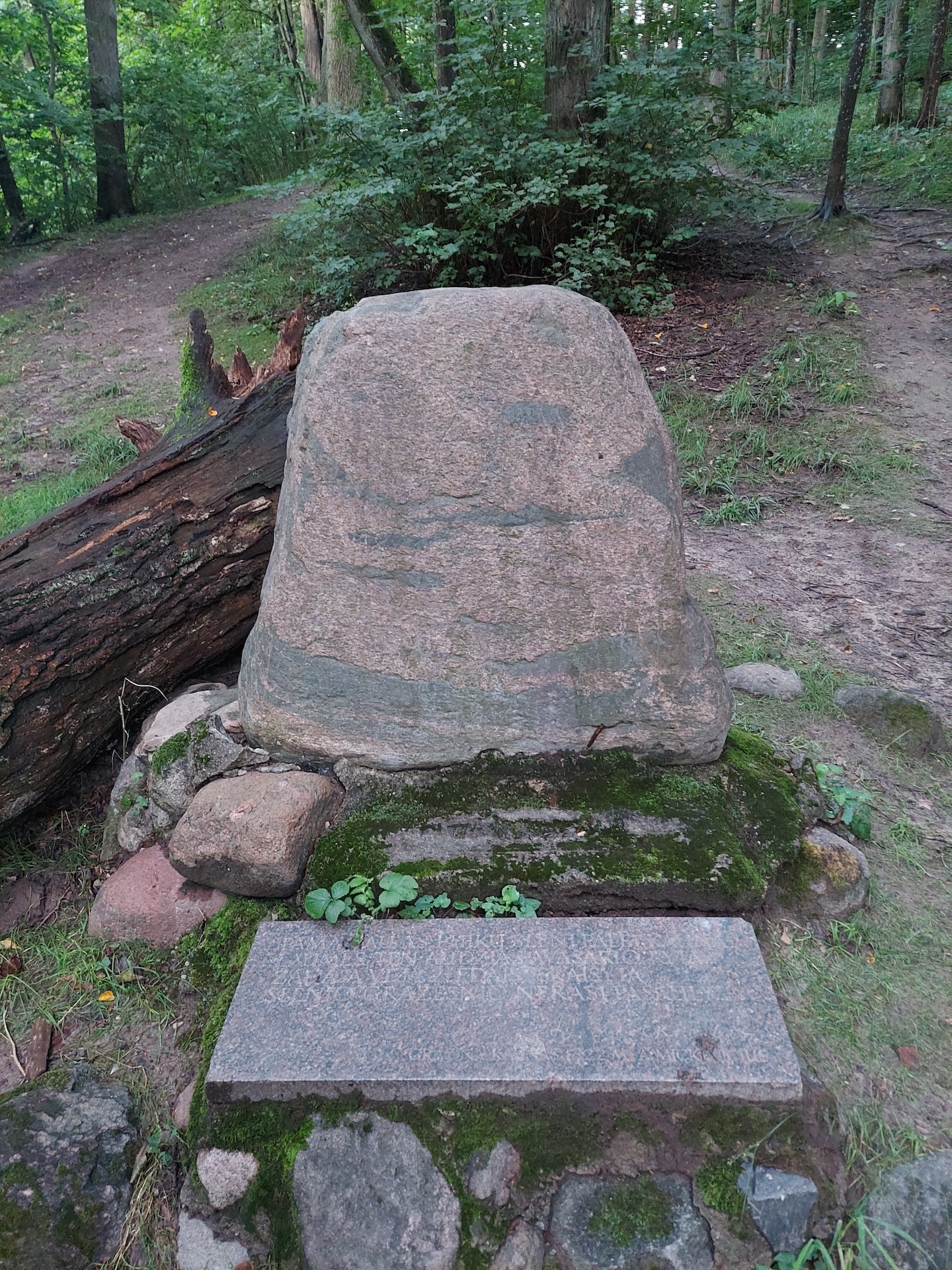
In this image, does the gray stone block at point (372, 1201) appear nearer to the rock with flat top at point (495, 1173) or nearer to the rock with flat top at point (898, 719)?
the rock with flat top at point (495, 1173)

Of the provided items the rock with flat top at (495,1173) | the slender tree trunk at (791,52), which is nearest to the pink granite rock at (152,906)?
the rock with flat top at (495,1173)

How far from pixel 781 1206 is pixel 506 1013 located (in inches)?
24.6

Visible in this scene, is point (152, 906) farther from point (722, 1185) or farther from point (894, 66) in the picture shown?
point (894, 66)

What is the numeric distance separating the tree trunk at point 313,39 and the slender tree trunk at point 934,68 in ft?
27.7

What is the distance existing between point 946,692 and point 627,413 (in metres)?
2.04

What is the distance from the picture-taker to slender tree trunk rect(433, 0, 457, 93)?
6586 millimetres

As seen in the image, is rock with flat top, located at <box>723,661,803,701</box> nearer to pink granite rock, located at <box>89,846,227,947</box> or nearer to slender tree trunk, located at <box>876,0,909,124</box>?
pink granite rock, located at <box>89,846,227,947</box>

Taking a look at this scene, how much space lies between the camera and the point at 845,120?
22.5 feet

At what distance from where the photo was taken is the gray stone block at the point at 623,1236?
1579 millimetres

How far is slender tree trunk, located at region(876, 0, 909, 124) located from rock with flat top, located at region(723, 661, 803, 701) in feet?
35.3

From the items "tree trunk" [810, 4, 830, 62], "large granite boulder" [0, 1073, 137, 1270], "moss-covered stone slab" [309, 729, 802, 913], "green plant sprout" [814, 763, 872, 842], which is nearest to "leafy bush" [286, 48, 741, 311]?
"green plant sprout" [814, 763, 872, 842]

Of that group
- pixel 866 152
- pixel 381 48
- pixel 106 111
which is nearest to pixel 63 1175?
pixel 381 48

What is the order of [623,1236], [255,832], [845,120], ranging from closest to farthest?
[623,1236], [255,832], [845,120]

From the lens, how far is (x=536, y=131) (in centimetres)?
607
